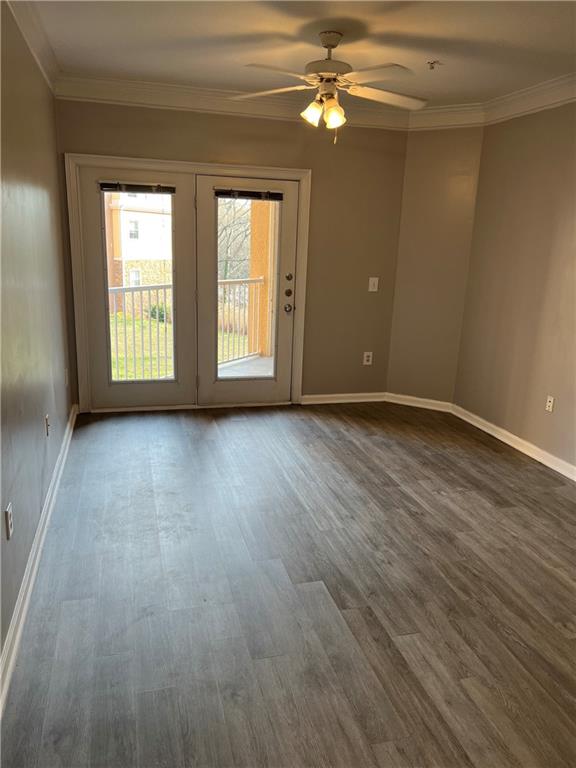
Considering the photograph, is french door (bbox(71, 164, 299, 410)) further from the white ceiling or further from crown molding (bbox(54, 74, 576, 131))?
the white ceiling

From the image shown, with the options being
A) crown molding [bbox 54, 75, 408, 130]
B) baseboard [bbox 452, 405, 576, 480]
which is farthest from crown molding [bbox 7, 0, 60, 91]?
baseboard [bbox 452, 405, 576, 480]

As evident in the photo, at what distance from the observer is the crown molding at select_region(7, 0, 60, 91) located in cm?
254

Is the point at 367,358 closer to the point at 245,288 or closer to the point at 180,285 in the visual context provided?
the point at 245,288

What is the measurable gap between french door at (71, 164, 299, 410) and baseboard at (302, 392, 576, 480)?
62 cm

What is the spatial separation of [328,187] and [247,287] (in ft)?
3.49

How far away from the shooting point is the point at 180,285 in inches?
179

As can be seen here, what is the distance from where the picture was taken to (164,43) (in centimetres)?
315

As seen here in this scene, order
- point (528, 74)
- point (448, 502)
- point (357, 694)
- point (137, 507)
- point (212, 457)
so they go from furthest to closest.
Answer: point (212, 457) → point (528, 74) → point (448, 502) → point (137, 507) → point (357, 694)

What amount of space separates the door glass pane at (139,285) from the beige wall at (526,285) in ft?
8.23

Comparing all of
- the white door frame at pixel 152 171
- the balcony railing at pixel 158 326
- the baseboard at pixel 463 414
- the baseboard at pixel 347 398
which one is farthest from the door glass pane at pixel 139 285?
the baseboard at pixel 463 414

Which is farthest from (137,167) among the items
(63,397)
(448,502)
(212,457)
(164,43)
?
(448,502)

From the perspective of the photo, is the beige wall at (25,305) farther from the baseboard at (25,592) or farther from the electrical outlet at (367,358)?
the electrical outlet at (367,358)

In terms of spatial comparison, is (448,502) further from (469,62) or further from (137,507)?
(469,62)

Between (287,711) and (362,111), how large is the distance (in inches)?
167
